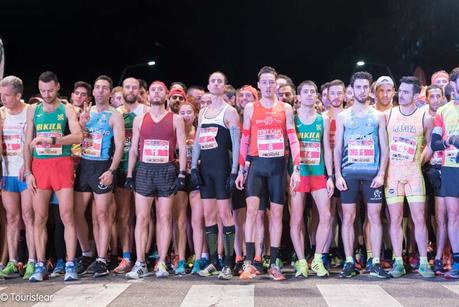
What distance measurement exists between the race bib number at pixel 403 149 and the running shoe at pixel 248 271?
202 centimetres

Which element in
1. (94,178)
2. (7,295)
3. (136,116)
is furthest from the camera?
(136,116)

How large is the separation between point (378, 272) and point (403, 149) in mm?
1407

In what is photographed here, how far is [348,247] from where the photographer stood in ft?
21.5

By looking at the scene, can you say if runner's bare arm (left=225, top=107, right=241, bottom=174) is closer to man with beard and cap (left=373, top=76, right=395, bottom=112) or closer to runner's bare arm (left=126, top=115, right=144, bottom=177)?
runner's bare arm (left=126, top=115, right=144, bottom=177)

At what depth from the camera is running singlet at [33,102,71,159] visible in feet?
21.8

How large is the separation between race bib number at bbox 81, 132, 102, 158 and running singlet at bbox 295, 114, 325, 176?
2.37 metres

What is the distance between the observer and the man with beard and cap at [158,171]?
21.7 feet

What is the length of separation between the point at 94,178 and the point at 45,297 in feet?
6.28

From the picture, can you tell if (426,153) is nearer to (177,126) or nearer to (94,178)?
(177,126)

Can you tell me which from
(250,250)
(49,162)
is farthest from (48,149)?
(250,250)

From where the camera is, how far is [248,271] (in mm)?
6332

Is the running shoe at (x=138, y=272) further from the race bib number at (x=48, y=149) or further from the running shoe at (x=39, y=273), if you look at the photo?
the race bib number at (x=48, y=149)

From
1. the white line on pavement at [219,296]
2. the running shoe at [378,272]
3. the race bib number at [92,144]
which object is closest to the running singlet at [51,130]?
the race bib number at [92,144]

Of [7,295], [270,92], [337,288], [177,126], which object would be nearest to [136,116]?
[177,126]
